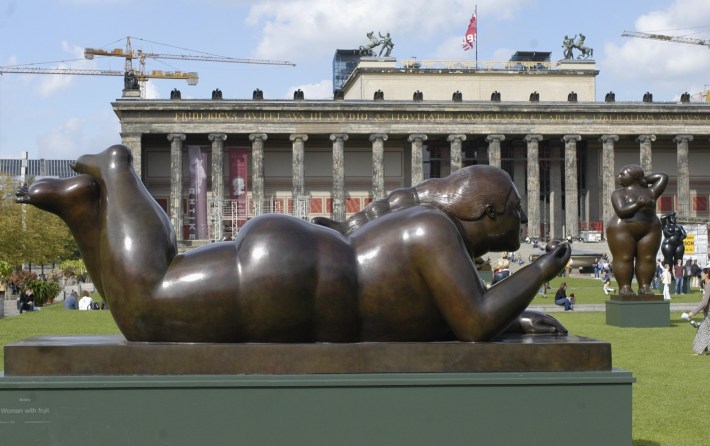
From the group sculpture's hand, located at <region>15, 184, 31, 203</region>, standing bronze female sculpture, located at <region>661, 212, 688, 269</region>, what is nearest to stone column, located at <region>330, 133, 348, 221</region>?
standing bronze female sculpture, located at <region>661, 212, 688, 269</region>

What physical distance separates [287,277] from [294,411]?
64 cm

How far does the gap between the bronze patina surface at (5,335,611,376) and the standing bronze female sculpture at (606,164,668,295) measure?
15.1 m

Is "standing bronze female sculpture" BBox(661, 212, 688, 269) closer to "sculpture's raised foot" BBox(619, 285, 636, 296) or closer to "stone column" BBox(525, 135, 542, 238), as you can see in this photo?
"sculpture's raised foot" BBox(619, 285, 636, 296)

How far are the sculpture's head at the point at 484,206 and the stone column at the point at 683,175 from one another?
7388 cm

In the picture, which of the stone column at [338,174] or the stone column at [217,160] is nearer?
the stone column at [217,160]

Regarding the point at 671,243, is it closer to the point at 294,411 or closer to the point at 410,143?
the point at 294,411

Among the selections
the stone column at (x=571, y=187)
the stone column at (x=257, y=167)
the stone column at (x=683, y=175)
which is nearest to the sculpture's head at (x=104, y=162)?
the stone column at (x=257, y=167)

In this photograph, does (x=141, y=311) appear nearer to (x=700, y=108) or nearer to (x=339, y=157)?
(x=339, y=157)

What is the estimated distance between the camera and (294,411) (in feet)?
13.7

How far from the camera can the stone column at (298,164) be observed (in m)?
71.4

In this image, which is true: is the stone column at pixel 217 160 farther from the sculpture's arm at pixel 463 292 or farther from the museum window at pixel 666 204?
the sculpture's arm at pixel 463 292

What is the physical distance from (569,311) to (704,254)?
2131 centimetres

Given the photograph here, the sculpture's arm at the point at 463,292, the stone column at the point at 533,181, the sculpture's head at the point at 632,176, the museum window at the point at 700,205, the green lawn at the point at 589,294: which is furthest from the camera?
the museum window at the point at 700,205

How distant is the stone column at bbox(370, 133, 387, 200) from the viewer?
71.8 m
